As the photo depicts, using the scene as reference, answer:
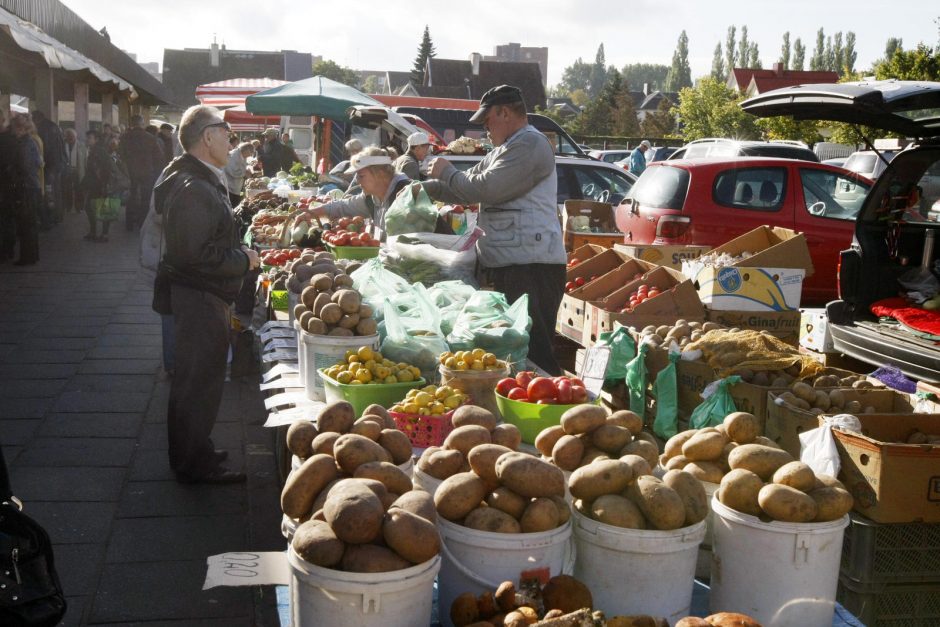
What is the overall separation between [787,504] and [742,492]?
0.13 meters

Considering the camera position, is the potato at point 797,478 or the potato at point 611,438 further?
the potato at point 611,438

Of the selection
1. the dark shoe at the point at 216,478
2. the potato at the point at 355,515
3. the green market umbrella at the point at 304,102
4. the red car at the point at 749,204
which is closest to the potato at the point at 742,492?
the potato at the point at 355,515

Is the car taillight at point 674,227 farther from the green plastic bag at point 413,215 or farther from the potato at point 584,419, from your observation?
the potato at point 584,419

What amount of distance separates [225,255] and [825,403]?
3.12 metres

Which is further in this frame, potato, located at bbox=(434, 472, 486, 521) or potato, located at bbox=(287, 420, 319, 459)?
potato, located at bbox=(287, 420, 319, 459)

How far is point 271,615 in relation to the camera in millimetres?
4094

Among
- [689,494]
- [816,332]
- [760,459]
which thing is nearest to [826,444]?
[760,459]

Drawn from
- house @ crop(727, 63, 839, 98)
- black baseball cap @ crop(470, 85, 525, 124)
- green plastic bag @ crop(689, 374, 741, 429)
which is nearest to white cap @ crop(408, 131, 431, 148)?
black baseball cap @ crop(470, 85, 525, 124)

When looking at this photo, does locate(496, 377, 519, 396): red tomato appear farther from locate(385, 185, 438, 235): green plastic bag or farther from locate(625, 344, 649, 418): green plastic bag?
locate(385, 185, 438, 235): green plastic bag

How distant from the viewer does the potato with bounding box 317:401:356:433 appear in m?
2.89

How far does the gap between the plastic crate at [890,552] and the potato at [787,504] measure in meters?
1.00

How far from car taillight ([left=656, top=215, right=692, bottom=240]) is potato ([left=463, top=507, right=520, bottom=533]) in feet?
26.3

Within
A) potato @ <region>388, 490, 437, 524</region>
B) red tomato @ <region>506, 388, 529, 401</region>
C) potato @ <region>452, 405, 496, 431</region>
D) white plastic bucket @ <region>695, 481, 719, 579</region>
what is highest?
potato @ <region>452, 405, 496, 431</region>

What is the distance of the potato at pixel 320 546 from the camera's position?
2164 mm
